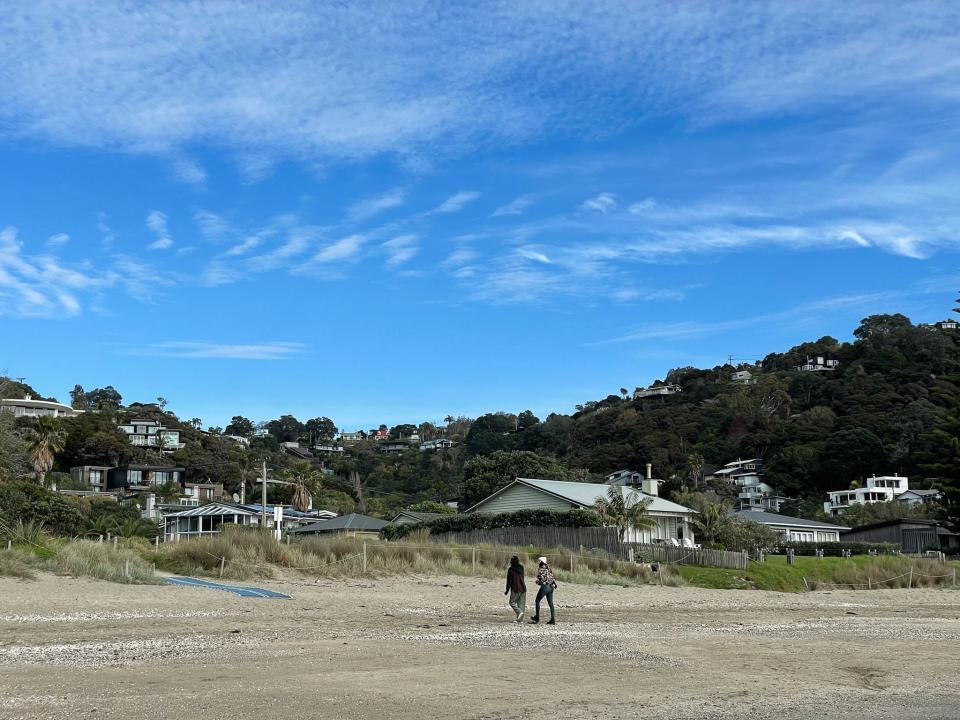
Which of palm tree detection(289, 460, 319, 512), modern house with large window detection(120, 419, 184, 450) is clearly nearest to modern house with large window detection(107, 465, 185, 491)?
modern house with large window detection(120, 419, 184, 450)

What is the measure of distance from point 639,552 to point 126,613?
755 inches

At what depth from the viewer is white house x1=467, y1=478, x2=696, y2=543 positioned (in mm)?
42500

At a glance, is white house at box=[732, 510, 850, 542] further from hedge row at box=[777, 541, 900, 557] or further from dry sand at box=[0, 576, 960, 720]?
dry sand at box=[0, 576, 960, 720]

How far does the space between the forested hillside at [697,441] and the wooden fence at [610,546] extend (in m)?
28.8

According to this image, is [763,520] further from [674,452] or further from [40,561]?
[40,561]

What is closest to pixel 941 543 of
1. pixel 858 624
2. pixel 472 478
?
pixel 472 478

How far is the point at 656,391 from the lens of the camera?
133500 mm

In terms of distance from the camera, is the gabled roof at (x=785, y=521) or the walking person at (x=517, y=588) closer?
the walking person at (x=517, y=588)

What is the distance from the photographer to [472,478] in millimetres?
63469

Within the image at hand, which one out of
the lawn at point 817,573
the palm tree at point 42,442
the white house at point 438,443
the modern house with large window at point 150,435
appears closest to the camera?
the lawn at point 817,573

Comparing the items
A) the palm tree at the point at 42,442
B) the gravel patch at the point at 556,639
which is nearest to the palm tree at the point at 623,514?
the gravel patch at the point at 556,639

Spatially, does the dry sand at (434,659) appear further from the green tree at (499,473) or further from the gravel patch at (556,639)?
the green tree at (499,473)

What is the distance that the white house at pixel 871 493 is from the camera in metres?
82.6

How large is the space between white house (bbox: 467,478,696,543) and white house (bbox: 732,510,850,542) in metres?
13.9
